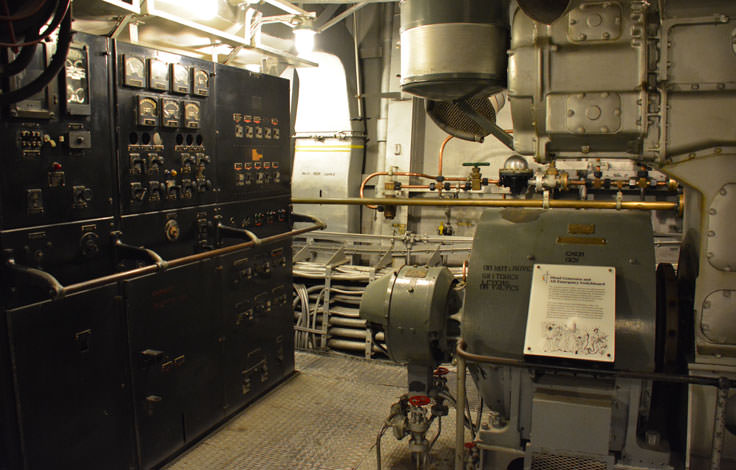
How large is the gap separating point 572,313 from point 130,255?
2.01 metres

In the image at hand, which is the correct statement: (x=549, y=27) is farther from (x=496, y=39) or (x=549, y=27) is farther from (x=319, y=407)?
(x=319, y=407)

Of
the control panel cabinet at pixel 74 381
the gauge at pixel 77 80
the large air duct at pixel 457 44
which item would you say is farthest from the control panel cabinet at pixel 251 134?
the large air duct at pixel 457 44

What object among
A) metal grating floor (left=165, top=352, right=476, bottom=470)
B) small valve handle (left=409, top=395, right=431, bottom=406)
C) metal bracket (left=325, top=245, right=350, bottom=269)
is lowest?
metal grating floor (left=165, top=352, right=476, bottom=470)

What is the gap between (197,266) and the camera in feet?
10.7

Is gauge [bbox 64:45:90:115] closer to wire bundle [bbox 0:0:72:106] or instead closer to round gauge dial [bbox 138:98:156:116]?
wire bundle [bbox 0:0:72:106]

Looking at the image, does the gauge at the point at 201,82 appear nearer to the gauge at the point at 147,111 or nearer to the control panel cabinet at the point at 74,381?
the gauge at the point at 147,111

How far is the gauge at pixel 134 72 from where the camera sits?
2764 mm

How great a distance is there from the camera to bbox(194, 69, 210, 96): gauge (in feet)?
10.5

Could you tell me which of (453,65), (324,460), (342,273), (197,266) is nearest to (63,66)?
(197,266)

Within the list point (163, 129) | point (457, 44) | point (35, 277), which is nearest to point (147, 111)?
point (163, 129)

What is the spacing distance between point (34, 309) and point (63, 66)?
101 cm

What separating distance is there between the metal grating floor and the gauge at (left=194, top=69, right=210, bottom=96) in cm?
198

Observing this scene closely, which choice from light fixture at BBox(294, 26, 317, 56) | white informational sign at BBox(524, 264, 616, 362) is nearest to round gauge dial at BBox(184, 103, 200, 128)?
light fixture at BBox(294, 26, 317, 56)

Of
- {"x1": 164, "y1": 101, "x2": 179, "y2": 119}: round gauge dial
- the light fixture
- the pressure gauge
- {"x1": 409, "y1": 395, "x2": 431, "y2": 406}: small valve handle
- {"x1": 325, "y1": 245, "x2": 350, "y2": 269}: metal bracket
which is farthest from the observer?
{"x1": 325, "y1": 245, "x2": 350, "y2": 269}: metal bracket
